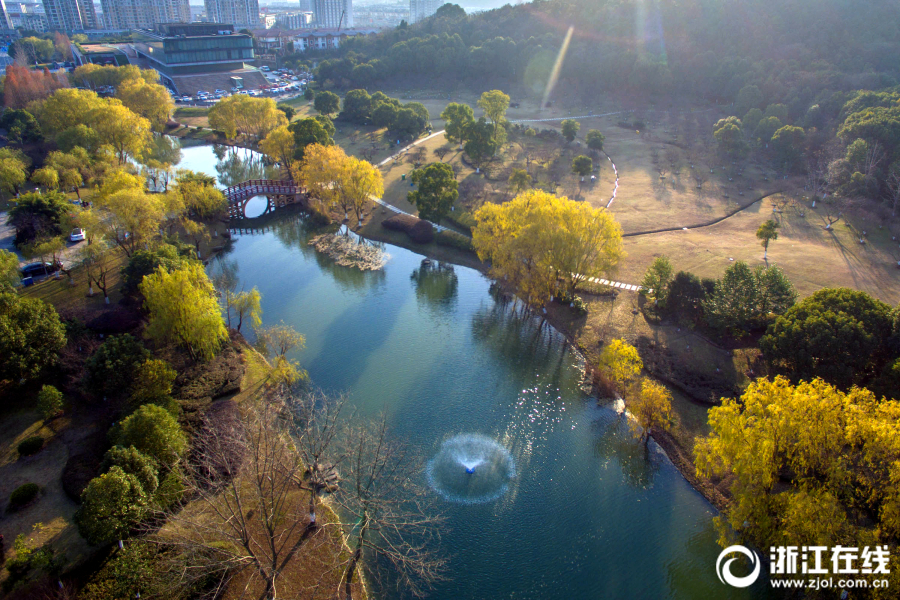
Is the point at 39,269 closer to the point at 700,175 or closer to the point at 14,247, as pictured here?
the point at 14,247

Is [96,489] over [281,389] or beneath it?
over

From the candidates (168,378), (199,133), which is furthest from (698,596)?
(199,133)

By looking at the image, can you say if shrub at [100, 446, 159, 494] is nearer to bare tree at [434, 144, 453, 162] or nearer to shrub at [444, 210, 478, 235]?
shrub at [444, 210, 478, 235]

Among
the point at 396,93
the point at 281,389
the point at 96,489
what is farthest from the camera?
the point at 396,93

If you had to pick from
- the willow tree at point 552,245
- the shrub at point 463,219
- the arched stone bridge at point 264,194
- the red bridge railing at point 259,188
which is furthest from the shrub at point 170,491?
the red bridge railing at point 259,188

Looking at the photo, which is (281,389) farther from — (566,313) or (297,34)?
(297,34)

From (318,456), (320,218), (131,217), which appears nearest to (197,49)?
(320,218)

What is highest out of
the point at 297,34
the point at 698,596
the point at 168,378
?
the point at 297,34

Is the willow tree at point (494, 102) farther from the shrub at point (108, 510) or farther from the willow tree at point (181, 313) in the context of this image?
the shrub at point (108, 510)
